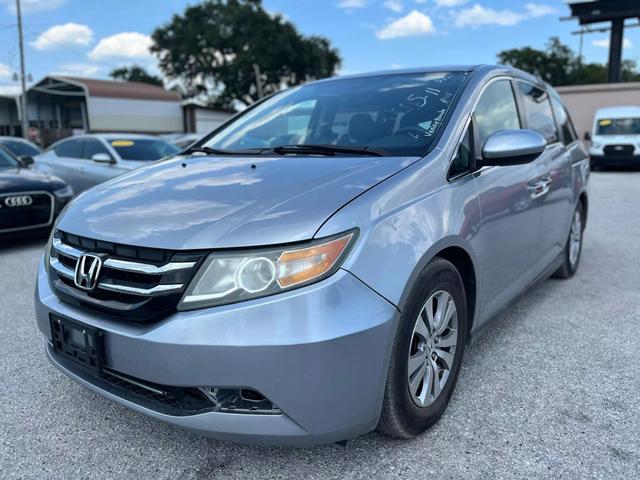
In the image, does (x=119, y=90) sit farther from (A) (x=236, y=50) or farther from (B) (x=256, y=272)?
(B) (x=256, y=272)

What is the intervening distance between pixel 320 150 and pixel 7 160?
5.76 meters

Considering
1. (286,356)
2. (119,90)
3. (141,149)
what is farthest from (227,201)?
(119,90)

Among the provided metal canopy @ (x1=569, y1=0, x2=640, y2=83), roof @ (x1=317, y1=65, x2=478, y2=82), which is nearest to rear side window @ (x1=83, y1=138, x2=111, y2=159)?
roof @ (x1=317, y1=65, x2=478, y2=82)

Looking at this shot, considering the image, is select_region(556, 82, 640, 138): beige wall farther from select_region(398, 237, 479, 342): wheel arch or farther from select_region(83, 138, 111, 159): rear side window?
select_region(398, 237, 479, 342): wheel arch

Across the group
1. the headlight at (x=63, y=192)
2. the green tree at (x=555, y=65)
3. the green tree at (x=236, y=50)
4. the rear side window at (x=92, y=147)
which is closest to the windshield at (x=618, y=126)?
the rear side window at (x=92, y=147)

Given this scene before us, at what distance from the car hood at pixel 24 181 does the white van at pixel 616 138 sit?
15217 mm

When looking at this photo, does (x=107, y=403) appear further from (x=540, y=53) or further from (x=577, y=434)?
(x=540, y=53)

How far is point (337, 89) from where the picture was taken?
3303 millimetres

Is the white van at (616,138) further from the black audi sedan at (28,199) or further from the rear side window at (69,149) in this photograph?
the black audi sedan at (28,199)

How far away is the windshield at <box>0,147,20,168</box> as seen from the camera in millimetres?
6634

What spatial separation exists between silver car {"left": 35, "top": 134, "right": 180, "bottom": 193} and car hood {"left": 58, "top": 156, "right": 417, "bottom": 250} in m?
5.90

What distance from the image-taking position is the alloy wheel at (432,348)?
2070 mm

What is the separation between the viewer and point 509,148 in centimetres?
248

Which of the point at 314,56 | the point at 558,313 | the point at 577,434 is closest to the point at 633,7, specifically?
the point at 314,56
